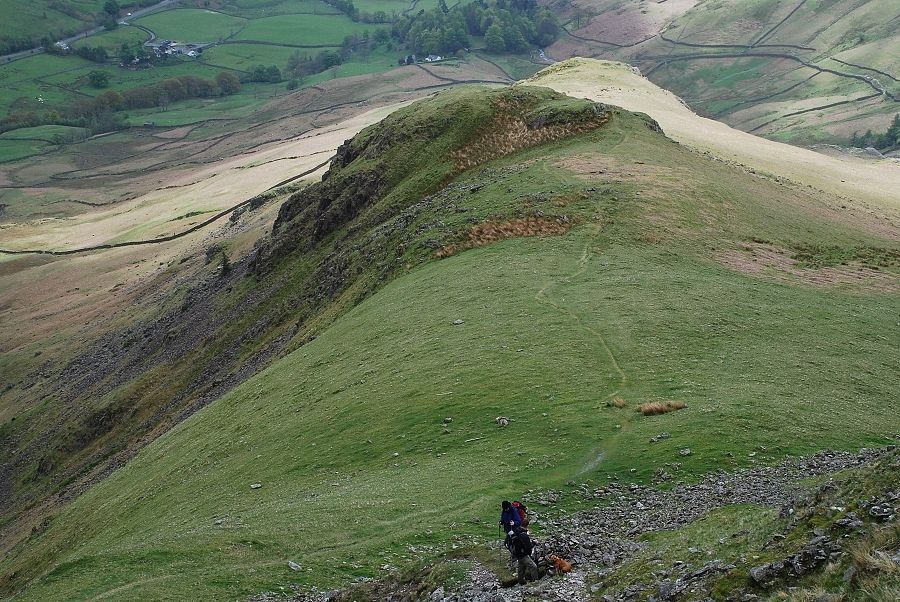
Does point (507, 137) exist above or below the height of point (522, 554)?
above

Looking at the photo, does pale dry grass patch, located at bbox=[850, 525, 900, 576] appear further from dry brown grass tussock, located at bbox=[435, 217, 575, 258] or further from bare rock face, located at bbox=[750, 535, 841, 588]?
dry brown grass tussock, located at bbox=[435, 217, 575, 258]

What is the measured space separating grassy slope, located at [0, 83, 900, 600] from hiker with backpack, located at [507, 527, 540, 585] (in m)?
4.25

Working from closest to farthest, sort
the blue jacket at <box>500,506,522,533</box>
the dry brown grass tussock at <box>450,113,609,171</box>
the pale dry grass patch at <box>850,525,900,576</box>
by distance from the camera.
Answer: the pale dry grass patch at <box>850,525,900,576</box> → the blue jacket at <box>500,506,522,533</box> → the dry brown grass tussock at <box>450,113,609,171</box>

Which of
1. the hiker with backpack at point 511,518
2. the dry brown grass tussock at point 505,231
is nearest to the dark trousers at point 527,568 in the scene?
the hiker with backpack at point 511,518

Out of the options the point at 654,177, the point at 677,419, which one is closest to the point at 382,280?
the point at 654,177

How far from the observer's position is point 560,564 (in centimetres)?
2216

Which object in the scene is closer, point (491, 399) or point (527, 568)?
point (527, 568)

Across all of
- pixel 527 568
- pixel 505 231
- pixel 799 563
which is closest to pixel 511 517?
pixel 527 568

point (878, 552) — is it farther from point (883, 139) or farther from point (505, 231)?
point (883, 139)

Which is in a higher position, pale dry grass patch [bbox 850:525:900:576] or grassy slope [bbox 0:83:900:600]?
pale dry grass patch [bbox 850:525:900:576]

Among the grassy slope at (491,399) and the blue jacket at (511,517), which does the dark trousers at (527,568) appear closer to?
the blue jacket at (511,517)

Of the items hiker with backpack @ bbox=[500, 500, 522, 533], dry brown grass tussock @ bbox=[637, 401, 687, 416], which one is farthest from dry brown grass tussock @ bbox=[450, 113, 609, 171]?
hiker with backpack @ bbox=[500, 500, 522, 533]

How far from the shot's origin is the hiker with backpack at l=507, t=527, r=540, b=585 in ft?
72.0

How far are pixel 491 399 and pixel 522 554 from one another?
14007 mm
